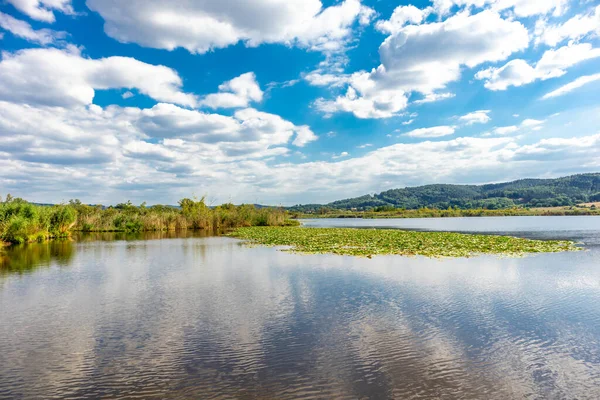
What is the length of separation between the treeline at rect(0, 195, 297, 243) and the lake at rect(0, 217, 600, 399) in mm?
20646

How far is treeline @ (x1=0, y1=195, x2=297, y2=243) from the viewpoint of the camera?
33.7 metres

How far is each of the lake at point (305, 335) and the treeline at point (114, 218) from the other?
2065 centimetres

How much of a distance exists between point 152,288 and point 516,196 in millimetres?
187867

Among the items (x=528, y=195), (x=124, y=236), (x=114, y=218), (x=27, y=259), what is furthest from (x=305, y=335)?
(x=528, y=195)

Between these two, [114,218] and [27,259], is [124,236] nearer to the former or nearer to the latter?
[114,218]

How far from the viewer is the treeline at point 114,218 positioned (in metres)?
33.7

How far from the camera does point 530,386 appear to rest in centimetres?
639

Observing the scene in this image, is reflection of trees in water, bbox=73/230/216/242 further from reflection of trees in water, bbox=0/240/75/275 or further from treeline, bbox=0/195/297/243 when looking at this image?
reflection of trees in water, bbox=0/240/75/275

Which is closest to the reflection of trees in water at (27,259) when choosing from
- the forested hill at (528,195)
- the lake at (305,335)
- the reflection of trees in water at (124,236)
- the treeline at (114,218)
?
the lake at (305,335)

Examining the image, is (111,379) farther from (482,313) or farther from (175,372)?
(482,313)

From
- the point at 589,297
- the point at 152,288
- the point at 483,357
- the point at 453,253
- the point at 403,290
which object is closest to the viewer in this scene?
the point at 483,357

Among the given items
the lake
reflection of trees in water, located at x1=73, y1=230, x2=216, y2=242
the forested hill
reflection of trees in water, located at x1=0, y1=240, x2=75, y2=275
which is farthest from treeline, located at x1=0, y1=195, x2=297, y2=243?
the forested hill

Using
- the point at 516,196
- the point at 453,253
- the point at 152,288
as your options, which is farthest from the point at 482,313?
the point at 516,196

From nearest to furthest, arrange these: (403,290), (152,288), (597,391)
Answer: (597,391)
(403,290)
(152,288)
